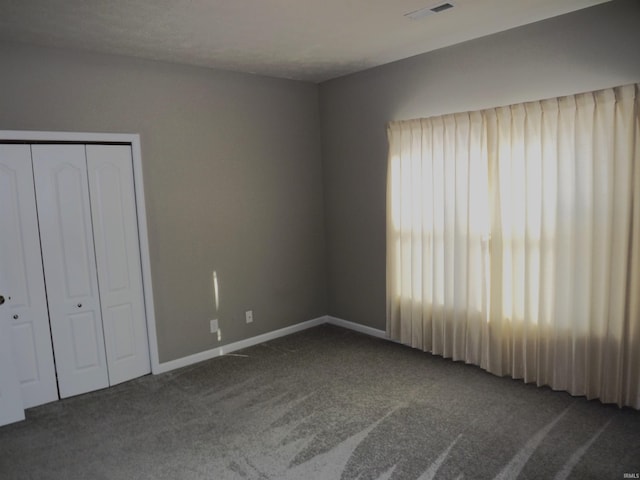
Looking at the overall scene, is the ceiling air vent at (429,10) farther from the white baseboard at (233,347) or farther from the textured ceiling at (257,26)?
the white baseboard at (233,347)

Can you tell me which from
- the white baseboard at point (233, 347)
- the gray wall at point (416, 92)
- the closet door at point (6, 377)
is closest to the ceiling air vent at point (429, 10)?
the gray wall at point (416, 92)

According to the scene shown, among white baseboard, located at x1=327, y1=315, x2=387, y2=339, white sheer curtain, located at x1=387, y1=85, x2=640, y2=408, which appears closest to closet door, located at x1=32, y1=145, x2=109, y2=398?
white baseboard, located at x1=327, y1=315, x2=387, y2=339

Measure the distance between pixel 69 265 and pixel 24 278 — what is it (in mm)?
318

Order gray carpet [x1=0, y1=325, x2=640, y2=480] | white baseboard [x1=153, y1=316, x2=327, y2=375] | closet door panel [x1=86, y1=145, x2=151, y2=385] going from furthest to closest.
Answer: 1. white baseboard [x1=153, y1=316, x2=327, y2=375]
2. closet door panel [x1=86, y1=145, x2=151, y2=385]
3. gray carpet [x1=0, y1=325, x2=640, y2=480]

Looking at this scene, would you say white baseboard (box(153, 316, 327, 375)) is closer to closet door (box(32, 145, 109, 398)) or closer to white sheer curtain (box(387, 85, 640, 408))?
closet door (box(32, 145, 109, 398))

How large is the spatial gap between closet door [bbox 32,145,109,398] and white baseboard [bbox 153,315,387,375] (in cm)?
63

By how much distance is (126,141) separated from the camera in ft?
12.7

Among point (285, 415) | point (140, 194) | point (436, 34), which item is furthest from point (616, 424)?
point (140, 194)

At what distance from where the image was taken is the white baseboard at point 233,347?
13.8 ft

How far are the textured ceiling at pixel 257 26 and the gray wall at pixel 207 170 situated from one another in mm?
235

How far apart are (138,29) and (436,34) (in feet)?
7.30

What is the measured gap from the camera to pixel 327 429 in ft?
10.1

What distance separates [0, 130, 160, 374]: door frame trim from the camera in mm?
3535

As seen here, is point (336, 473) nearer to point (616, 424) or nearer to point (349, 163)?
point (616, 424)
